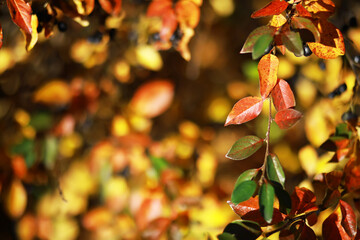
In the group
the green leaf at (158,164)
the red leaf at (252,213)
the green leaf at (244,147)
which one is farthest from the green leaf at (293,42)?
the green leaf at (158,164)

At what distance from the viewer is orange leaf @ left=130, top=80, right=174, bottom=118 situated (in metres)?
1.41

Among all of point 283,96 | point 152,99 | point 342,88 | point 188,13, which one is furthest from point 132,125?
→ point 283,96

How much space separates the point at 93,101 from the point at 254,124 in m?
0.60

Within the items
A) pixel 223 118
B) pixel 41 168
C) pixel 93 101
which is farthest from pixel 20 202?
pixel 223 118

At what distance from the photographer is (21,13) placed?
63 centimetres

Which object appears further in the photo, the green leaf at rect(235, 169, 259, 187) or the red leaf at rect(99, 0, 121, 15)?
the red leaf at rect(99, 0, 121, 15)

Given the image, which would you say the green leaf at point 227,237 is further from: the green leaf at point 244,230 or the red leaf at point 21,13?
the red leaf at point 21,13

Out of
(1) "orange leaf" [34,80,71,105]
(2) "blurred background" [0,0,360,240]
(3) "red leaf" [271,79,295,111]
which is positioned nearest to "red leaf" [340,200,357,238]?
(3) "red leaf" [271,79,295,111]

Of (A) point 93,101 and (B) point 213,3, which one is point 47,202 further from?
(B) point 213,3

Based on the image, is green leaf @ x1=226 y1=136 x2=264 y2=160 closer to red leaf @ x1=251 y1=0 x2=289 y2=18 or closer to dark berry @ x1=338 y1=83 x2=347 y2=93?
red leaf @ x1=251 y1=0 x2=289 y2=18

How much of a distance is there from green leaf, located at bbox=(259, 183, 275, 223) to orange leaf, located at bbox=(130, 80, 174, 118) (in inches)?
34.2

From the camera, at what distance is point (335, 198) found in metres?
0.68

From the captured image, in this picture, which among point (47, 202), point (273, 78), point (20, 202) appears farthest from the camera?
point (47, 202)

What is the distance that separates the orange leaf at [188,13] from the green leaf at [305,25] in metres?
0.32
